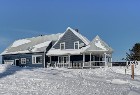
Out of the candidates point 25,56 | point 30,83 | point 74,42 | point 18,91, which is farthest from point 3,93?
point 25,56

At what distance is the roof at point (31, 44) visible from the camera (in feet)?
172

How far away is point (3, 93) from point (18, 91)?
3.12 feet

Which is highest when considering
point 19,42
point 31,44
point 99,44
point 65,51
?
point 19,42

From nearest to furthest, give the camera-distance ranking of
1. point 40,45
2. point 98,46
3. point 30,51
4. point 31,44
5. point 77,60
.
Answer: point 98,46 < point 77,60 < point 30,51 < point 40,45 < point 31,44

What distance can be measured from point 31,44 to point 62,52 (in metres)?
9.56

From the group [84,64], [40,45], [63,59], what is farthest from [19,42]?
[84,64]

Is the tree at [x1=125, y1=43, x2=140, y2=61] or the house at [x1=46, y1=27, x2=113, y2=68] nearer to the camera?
the house at [x1=46, y1=27, x2=113, y2=68]

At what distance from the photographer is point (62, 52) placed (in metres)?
47.8

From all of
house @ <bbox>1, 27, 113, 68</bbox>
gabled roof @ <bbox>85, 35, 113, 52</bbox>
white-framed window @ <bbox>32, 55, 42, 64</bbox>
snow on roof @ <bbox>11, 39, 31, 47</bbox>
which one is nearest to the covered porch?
house @ <bbox>1, 27, 113, 68</bbox>

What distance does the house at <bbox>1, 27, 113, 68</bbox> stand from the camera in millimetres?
44094

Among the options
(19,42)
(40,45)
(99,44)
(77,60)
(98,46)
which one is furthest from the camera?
(19,42)

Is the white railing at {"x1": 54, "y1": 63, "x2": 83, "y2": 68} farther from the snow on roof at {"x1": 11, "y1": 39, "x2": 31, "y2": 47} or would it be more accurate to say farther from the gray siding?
Result: the snow on roof at {"x1": 11, "y1": 39, "x2": 31, "y2": 47}

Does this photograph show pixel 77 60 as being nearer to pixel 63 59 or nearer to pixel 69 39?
pixel 63 59

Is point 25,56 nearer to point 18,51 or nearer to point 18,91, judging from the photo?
point 18,51
